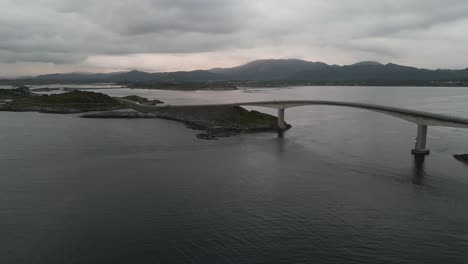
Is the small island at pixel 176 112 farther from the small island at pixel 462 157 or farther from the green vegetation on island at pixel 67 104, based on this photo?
the small island at pixel 462 157

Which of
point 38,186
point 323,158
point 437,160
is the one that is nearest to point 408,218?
point 323,158

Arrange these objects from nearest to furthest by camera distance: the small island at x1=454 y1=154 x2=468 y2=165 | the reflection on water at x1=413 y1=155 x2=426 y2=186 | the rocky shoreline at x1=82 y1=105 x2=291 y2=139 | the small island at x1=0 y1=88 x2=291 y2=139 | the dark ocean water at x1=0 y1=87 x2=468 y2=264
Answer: the dark ocean water at x1=0 y1=87 x2=468 y2=264 → the reflection on water at x1=413 y1=155 x2=426 y2=186 → the small island at x1=454 y1=154 x2=468 y2=165 → the rocky shoreline at x1=82 y1=105 x2=291 y2=139 → the small island at x1=0 y1=88 x2=291 y2=139

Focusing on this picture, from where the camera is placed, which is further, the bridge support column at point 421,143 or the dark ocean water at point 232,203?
the bridge support column at point 421,143

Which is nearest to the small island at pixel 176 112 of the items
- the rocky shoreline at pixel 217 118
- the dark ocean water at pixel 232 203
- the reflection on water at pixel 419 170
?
the rocky shoreline at pixel 217 118

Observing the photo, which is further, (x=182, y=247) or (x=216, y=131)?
(x=216, y=131)

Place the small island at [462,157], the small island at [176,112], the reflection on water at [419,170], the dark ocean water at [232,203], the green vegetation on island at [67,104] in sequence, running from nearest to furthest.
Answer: the dark ocean water at [232,203], the reflection on water at [419,170], the small island at [462,157], the small island at [176,112], the green vegetation on island at [67,104]

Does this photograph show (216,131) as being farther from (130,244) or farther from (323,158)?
(130,244)

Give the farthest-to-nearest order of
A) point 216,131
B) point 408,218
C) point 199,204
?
1. point 216,131
2. point 199,204
3. point 408,218

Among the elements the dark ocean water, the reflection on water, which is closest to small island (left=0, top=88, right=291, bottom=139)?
the dark ocean water

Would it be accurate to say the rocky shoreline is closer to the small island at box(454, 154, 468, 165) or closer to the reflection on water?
the reflection on water
